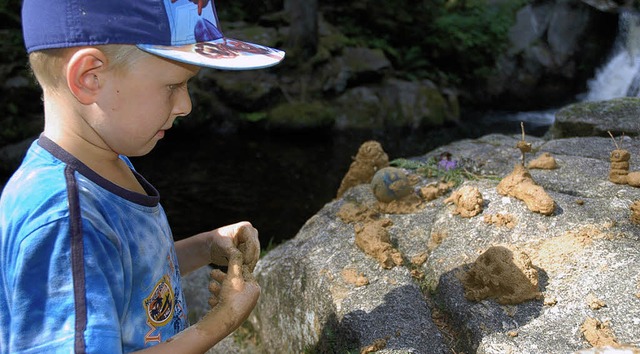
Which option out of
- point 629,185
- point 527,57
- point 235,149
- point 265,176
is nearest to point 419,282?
point 629,185

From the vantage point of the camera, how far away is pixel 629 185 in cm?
334

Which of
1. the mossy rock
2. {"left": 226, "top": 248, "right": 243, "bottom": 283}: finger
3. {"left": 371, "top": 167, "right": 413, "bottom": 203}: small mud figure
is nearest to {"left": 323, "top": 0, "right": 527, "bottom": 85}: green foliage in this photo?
the mossy rock

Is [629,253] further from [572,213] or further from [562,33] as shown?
[562,33]

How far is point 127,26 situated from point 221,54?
0.96ft

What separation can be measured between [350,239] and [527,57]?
13.7m

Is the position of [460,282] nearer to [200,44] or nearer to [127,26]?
[200,44]

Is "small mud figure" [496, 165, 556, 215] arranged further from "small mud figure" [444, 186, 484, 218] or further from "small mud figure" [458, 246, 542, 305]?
"small mud figure" [458, 246, 542, 305]

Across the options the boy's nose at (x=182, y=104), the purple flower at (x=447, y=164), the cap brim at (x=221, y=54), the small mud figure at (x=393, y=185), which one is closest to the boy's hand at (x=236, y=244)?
the boy's nose at (x=182, y=104)

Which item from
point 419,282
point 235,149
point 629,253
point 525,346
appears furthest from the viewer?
point 235,149

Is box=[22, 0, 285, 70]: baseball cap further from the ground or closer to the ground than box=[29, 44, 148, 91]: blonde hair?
further from the ground

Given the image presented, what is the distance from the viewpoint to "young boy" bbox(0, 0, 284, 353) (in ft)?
4.71

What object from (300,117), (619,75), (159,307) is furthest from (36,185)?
(619,75)

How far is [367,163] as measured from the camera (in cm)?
426

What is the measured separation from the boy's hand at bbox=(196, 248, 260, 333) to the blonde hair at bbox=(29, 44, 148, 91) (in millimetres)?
735
